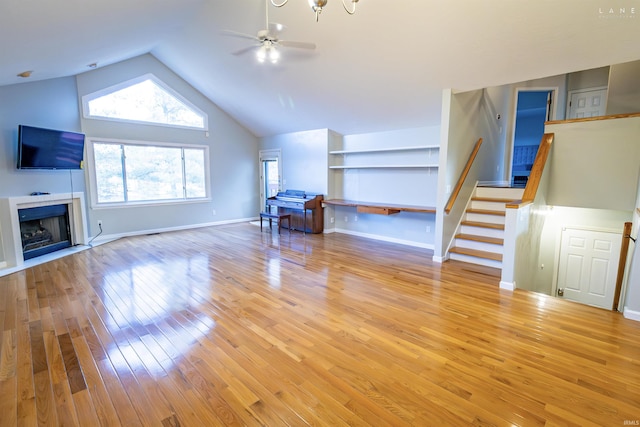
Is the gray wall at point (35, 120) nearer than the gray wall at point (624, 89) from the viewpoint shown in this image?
Yes

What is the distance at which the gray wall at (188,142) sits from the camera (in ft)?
19.0

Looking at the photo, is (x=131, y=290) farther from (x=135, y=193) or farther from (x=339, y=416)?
(x=135, y=193)

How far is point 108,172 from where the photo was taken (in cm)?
598

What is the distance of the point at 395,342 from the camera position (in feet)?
7.68

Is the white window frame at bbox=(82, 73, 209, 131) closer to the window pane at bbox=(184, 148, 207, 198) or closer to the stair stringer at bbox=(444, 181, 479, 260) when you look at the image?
the window pane at bbox=(184, 148, 207, 198)

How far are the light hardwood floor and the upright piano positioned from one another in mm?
2653

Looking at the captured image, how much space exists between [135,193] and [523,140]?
10888 mm

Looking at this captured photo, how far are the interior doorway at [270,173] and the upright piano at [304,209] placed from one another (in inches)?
39.4

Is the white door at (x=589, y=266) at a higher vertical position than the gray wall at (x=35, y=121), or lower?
lower

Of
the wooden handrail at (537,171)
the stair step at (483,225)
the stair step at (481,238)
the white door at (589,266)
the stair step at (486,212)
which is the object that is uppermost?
the wooden handrail at (537,171)

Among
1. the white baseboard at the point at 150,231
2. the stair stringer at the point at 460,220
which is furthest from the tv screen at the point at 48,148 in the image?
the stair stringer at the point at 460,220

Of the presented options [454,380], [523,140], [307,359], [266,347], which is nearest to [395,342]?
[454,380]

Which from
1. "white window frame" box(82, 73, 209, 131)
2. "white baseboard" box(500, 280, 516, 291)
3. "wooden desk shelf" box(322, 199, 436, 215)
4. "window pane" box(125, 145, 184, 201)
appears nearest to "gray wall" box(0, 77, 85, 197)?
"white window frame" box(82, 73, 209, 131)

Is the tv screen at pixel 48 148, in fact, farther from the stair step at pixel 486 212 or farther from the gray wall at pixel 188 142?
the stair step at pixel 486 212
